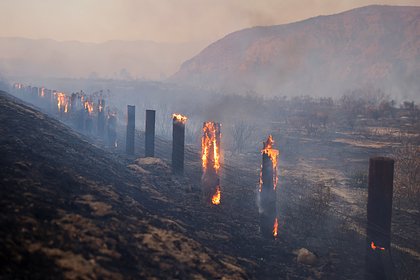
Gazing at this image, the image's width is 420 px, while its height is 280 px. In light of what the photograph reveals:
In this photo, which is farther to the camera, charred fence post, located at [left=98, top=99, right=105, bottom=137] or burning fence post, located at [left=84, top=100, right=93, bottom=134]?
burning fence post, located at [left=84, top=100, right=93, bottom=134]

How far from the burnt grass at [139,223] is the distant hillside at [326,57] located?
173 ft

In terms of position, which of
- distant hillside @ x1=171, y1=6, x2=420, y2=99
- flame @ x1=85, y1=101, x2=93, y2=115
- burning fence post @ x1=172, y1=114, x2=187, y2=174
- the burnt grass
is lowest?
the burnt grass

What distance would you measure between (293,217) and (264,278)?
4.26 m

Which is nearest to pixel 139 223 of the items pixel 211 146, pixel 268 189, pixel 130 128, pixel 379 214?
pixel 268 189

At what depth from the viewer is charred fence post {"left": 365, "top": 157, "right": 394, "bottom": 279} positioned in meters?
7.56

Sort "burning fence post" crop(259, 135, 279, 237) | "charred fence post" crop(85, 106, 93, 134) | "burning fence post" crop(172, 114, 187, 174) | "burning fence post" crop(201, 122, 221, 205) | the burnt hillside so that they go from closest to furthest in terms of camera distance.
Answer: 1. the burnt hillside
2. "burning fence post" crop(259, 135, 279, 237)
3. "burning fence post" crop(201, 122, 221, 205)
4. "burning fence post" crop(172, 114, 187, 174)
5. "charred fence post" crop(85, 106, 93, 134)

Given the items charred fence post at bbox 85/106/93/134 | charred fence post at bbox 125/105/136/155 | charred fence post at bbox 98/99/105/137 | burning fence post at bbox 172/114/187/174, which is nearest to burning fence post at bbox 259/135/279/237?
burning fence post at bbox 172/114/187/174

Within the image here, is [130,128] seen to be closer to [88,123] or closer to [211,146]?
[88,123]

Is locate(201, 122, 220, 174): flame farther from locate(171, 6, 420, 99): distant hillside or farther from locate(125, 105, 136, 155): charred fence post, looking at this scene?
locate(171, 6, 420, 99): distant hillside

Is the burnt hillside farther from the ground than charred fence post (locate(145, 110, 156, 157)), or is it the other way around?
charred fence post (locate(145, 110, 156, 157))

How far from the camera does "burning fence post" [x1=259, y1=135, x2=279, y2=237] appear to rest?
31.7 ft

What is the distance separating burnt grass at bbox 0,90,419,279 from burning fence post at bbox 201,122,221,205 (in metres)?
0.34

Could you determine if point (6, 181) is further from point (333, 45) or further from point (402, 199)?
point (333, 45)

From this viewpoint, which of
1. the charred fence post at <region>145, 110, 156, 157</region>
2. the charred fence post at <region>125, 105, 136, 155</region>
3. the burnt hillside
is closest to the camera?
the burnt hillside
